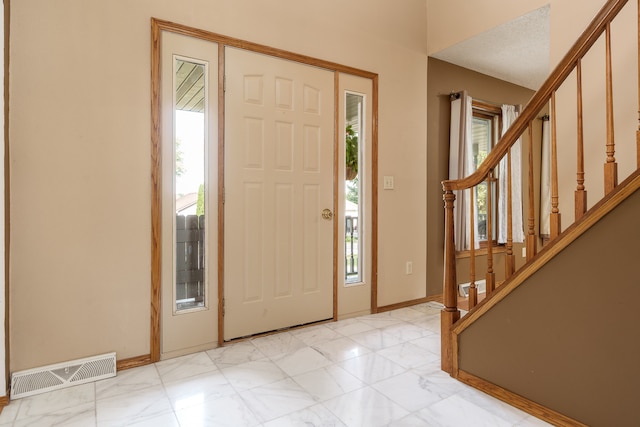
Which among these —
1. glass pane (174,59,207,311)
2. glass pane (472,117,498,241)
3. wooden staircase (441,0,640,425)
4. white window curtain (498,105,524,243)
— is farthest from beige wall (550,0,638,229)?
glass pane (174,59,207,311)

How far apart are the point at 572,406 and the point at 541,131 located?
151 inches

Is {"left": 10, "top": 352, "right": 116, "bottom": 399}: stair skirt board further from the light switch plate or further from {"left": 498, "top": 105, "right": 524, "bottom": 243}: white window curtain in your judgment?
{"left": 498, "top": 105, "right": 524, "bottom": 243}: white window curtain

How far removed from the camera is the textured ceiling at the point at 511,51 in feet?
9.86

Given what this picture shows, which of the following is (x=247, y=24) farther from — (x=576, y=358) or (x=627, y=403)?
(x=627, y=403)

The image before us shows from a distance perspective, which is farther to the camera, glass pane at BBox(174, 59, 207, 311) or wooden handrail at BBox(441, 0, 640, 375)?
glass pane at BBox(174, 59, 207, 311)

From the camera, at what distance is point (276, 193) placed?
275 centimetres

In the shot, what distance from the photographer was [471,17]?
3.21 metres

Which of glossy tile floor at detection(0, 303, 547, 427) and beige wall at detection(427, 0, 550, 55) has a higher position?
beige wall at detection(427, 0, 550, 55)

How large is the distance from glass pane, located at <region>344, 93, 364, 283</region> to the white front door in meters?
0.22

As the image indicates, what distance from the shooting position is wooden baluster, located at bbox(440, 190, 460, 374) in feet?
6.97

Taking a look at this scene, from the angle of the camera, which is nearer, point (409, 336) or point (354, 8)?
point (409, 336)

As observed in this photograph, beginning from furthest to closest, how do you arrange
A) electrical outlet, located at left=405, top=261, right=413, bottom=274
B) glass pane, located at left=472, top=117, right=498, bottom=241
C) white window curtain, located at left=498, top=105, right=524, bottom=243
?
glass pane, located at left=472, top=117, right=498, bottom=241 < white window curtain, located at left=498, top=105, right=524, bottom=243 < electrical outlet, located at left=405, top=261, right=413, bottom=274

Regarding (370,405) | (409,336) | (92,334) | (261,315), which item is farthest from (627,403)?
(92,334)

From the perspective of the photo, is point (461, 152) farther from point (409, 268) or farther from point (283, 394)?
point (283, 394)
